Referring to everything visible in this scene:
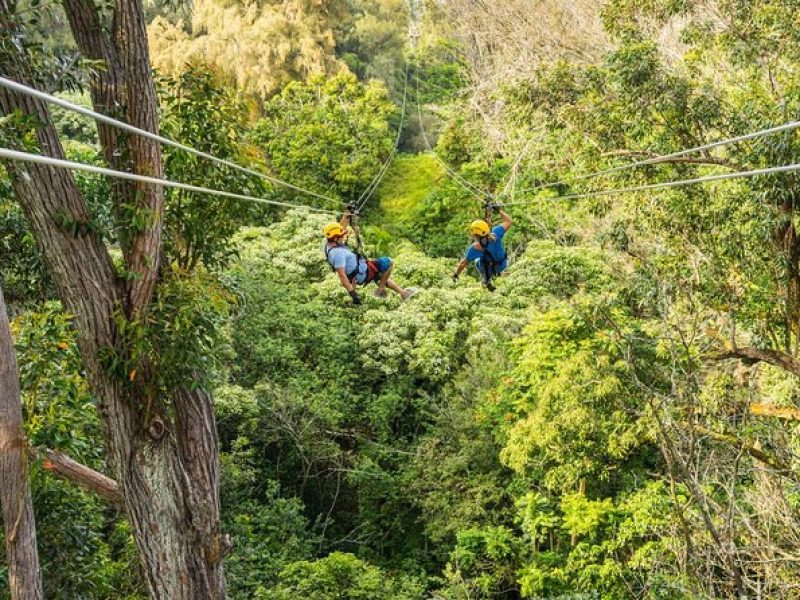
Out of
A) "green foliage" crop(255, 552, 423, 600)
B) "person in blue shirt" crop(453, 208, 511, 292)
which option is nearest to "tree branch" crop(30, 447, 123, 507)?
"person in blue shirt" crop(453, 208, 511, 292)

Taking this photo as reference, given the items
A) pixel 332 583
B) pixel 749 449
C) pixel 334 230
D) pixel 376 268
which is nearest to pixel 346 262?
pixel 334 230

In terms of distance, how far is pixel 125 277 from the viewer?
18.6ft

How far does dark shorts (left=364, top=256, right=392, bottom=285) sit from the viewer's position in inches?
328

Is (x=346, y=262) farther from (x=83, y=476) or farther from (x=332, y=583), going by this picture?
(x=332, y=583)

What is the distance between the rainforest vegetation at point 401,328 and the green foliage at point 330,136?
0.09 metres

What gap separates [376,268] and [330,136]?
47.2ft

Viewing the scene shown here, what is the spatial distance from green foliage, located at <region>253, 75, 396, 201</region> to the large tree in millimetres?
16346

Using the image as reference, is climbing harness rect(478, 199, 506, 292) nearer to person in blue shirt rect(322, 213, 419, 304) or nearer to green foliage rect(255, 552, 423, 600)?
person in blue shirt rect(322, 213, 419, 304)

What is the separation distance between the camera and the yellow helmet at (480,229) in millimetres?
8023

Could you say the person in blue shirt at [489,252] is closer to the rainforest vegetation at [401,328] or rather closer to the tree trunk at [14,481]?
the rainforest vegetation at [401,328]

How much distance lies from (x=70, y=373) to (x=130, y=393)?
1.01m

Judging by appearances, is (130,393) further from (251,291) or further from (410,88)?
(410,88)

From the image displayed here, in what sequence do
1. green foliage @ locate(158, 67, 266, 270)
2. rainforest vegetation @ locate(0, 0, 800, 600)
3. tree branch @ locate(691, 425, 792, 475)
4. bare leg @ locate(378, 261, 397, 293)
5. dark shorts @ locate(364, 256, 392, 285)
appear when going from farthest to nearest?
tree branch @ locate(691, 425, 792, 475)
bare leg @ locate(378, 261, 397, 293)
dark shorts @ locate(364, 256, 392, 285)
green foliage @ locate(158, 67, 266, 270)
rainforest vegetation @ locate(0, 0, 800, 600)

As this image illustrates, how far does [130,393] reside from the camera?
5816 millimetres
